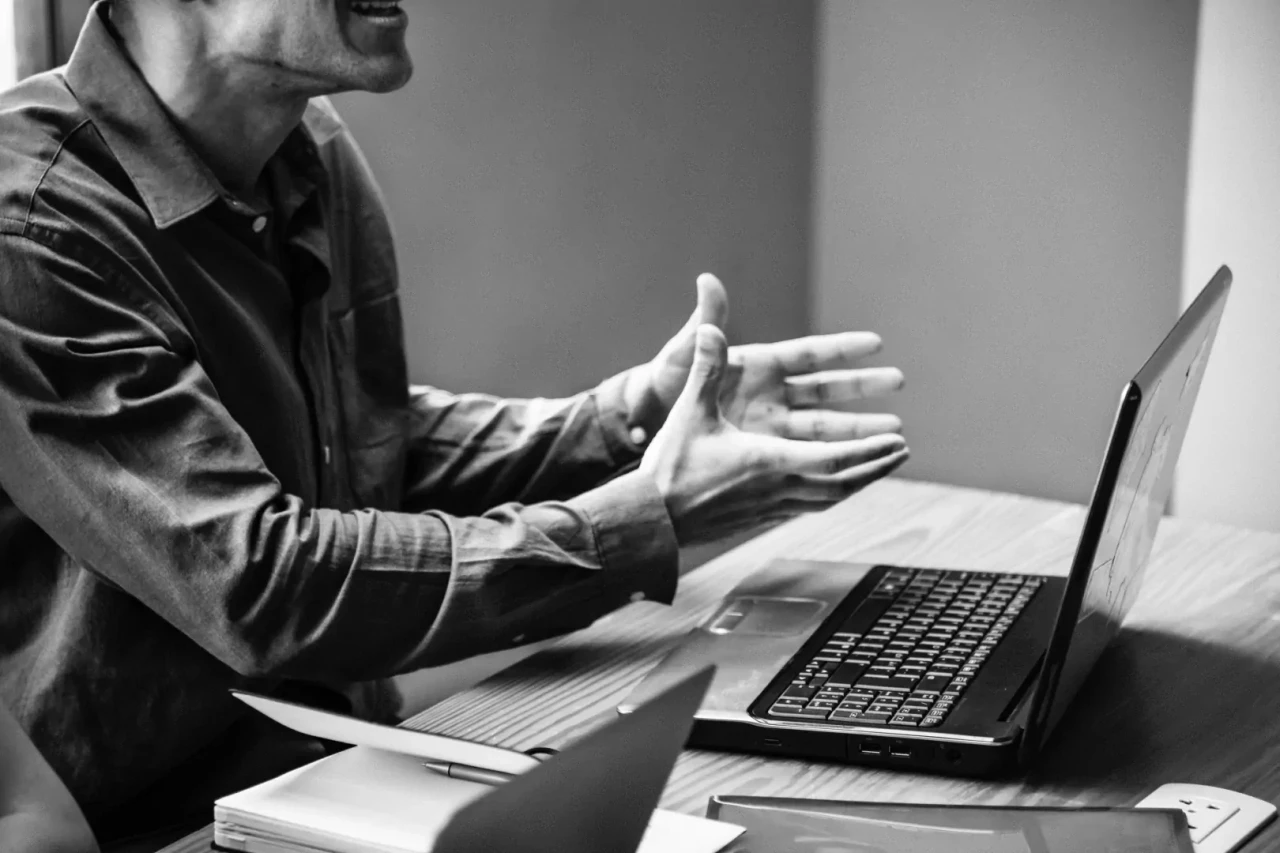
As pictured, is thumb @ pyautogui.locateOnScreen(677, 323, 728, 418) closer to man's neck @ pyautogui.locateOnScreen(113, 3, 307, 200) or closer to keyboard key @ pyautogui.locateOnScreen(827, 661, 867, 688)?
keyboard key @ pyautogui.locateOnScreen(827, 661, 867, 688)

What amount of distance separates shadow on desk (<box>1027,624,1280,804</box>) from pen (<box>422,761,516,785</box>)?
0.33m

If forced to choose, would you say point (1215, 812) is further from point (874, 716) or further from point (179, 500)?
point (179, 500)

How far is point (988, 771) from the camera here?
34.7 inches

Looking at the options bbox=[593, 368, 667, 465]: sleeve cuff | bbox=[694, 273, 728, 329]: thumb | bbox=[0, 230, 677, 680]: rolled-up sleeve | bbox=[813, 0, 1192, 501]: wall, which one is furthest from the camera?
bbox=[813, 0, 1192, 501]: wall

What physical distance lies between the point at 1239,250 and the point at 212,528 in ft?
5.07

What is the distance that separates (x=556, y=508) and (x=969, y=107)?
5.46ft

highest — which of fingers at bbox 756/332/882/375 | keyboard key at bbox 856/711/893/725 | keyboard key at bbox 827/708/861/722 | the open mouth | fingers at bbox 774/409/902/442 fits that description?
the open mouth

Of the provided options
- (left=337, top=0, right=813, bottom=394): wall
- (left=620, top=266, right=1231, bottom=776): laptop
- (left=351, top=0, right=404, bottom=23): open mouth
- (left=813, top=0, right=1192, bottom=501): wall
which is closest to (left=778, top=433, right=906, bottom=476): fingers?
(left=620, top=266, right=1231, bottom=776): laptop

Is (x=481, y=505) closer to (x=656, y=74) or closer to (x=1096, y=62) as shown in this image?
(x=656, y=74)

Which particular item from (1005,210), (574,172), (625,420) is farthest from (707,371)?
(1005,210)

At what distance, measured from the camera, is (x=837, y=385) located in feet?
4.40

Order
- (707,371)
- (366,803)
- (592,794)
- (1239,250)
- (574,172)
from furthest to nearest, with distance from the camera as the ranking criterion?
(574,172) → (1239,250) → (707,371) → (366,803) → (592,794)

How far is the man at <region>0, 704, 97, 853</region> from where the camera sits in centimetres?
83

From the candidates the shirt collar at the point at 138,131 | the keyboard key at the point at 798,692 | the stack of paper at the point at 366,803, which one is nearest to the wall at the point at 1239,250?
the keyboard key at the point at 798,692
